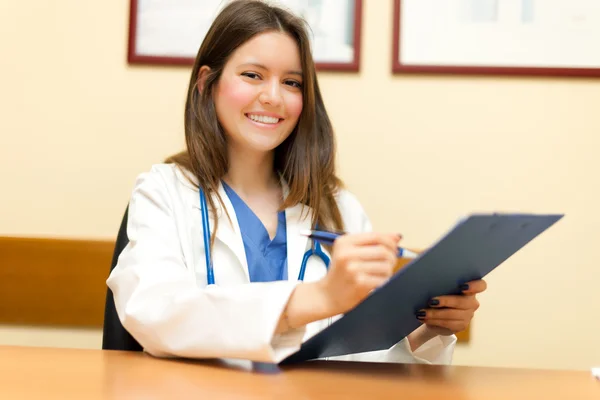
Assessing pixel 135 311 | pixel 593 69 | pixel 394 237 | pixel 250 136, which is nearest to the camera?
pixel 394 237

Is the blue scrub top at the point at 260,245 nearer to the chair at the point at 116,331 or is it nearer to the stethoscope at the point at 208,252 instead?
the stethoscope at the point at 208,252

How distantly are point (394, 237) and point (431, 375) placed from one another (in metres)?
0.22

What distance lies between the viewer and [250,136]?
1301 mm

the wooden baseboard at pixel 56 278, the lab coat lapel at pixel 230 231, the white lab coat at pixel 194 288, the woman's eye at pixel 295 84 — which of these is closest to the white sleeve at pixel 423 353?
the white lab coat at pixel 194 288

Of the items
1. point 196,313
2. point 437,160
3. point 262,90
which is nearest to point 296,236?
point 262,90

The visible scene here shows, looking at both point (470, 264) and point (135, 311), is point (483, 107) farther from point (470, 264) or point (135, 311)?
point (135, 311)

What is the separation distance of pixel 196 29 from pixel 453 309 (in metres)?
1.05

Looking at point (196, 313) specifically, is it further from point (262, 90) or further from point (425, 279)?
point (262, 90)

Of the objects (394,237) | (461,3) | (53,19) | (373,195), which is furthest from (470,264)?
(53,19)

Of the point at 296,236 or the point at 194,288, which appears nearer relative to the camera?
the point at 194,288

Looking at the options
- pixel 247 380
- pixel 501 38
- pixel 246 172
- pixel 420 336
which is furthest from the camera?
pixel 501 38

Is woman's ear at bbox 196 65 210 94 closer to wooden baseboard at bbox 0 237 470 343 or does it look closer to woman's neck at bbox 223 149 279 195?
woman's neck at bbox 223 149 279 195

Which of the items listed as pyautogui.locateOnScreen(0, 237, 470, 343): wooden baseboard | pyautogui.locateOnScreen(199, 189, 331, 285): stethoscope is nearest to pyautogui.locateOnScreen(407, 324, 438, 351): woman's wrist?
pyautogui.locateOnScreen(199, 189, 331, 285): stethoscope

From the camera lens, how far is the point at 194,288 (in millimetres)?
995
